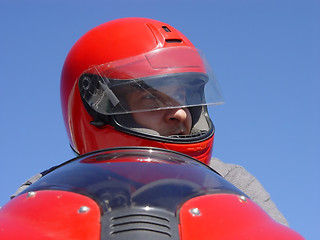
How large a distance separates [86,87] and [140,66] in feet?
1.43

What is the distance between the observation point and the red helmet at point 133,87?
3742 millimetres

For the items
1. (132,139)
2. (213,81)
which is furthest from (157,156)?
(213,81)

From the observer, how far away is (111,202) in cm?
184

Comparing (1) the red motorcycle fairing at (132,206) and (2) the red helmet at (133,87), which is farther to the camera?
(2) the red helmet at (133,87)

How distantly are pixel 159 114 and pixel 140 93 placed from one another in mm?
219

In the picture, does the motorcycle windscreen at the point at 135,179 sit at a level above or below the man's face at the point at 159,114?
below

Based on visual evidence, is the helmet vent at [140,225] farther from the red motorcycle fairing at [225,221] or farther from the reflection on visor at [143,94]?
the reflection on visor at [143,94]

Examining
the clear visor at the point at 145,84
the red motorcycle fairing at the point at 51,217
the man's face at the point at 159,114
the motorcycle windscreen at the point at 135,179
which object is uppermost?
the clear visor at the point at 145,84

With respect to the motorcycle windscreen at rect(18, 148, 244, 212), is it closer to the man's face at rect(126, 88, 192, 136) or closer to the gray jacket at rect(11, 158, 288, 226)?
the man's face at rect(126, 88, 192, 136)

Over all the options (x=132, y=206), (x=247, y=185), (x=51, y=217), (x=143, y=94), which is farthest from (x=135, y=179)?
(x=247, y=185)

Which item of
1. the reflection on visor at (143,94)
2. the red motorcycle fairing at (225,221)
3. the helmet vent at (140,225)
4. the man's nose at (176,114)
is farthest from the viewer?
the man's nose at (176,114)

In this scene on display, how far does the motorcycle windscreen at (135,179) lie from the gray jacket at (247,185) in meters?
1.69

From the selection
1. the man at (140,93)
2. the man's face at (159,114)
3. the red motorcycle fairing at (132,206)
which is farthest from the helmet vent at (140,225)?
the man's face at (159,114)

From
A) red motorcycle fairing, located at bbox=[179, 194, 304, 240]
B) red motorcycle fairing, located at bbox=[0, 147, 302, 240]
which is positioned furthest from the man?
red motorcycle fairing, located at bbox=[179, 194, 304, 240]
